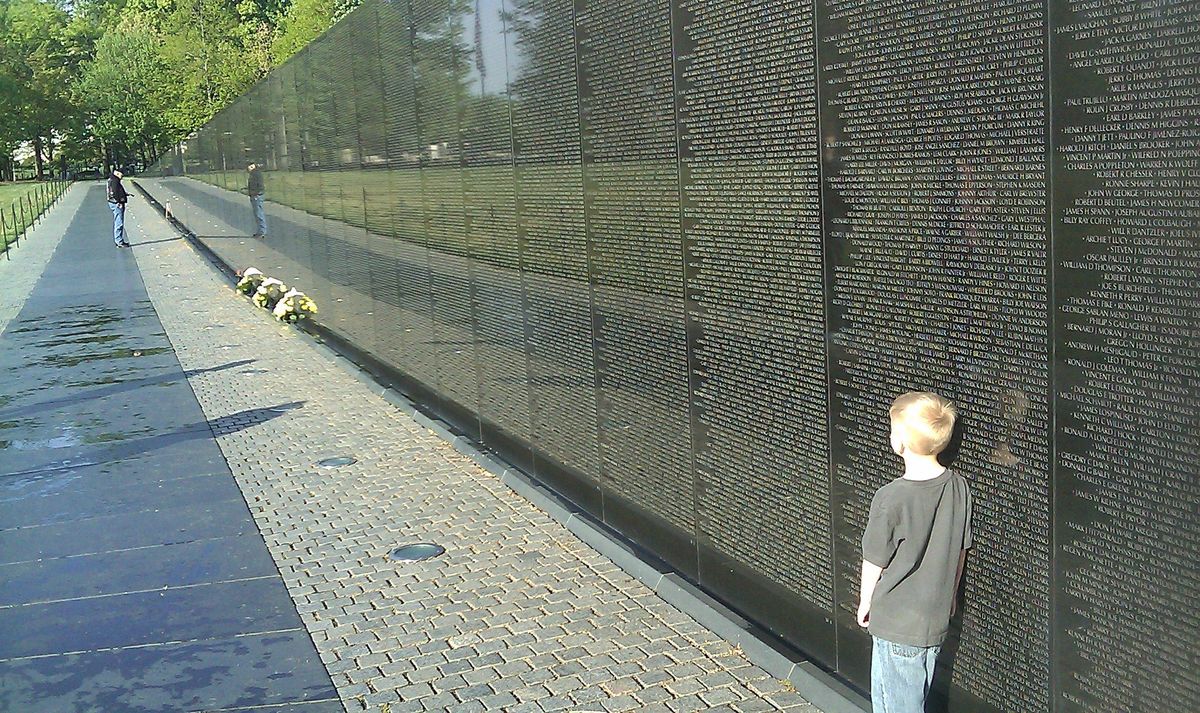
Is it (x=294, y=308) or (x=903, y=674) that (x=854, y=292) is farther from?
(x=294, y=308)

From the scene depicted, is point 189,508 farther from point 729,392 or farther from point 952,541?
point 952,541

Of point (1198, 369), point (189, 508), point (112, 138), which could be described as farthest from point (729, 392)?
point (112, 138)

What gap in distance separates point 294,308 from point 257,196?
5878mm

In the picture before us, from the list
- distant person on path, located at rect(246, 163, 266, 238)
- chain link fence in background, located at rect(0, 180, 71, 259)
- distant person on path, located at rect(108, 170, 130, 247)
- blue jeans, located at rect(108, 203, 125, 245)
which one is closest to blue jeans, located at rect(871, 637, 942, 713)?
distant person on path, located at rect(246, 163, 266, 238)

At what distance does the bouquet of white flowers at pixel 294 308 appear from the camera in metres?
19.0

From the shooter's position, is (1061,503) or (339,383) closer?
(1061,503)

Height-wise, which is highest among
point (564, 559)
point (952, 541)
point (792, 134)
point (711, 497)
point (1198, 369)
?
point (792, 134)

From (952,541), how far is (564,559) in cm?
374

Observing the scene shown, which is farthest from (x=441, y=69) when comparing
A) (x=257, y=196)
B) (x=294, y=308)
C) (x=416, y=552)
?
(x=257, y=196)

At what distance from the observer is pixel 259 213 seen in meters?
24.4

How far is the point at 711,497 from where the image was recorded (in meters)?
6.55

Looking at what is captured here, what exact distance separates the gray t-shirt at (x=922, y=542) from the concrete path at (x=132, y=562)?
2.81 m

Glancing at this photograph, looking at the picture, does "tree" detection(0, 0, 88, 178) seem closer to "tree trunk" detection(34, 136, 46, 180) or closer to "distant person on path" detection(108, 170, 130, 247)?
"tree trunk" detection(34, 136, 46, 180)

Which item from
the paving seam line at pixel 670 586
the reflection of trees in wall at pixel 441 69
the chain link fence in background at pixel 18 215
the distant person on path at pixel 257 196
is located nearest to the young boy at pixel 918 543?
the paving seam line at pixel 670 586
